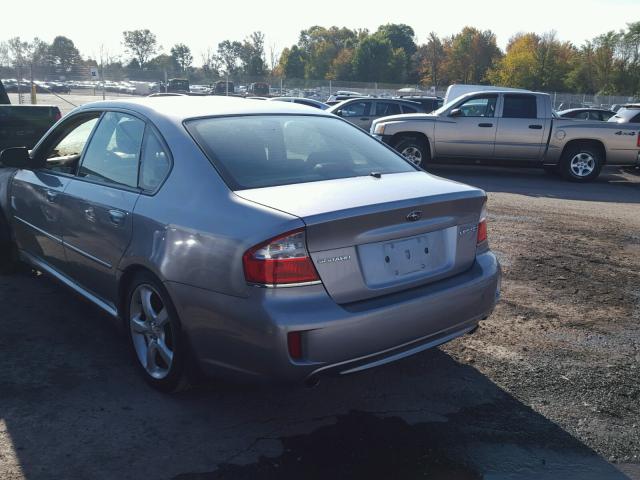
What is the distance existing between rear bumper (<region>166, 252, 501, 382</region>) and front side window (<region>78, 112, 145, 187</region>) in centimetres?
100

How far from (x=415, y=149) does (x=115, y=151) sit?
10.1 meters

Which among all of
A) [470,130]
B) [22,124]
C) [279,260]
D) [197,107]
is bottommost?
[470,130]

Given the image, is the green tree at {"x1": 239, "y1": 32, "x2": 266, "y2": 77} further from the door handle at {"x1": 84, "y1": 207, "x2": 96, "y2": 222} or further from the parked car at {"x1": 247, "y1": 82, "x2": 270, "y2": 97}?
the door handle at {"x1": 84, "y1": 207, "x2": 96, "y2": 222}

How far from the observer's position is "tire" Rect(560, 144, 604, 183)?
13016 mm

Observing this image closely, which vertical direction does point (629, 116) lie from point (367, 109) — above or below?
above

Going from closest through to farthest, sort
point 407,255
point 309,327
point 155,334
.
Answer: point 309,327 < point 407,255 < point 155,334

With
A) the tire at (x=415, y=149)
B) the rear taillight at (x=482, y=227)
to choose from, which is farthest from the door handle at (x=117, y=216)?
the tire at (x=415, y=149)

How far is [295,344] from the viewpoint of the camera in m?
2.77

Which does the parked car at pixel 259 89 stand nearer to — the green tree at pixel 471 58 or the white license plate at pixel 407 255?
the white license plate at pixel 407 255

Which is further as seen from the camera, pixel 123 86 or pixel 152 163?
pixel 123 86

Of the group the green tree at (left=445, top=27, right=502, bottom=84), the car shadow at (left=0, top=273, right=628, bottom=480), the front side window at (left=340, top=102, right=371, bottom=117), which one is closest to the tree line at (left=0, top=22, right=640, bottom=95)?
the green tree at (left=445, top=27, right=502, bottom=84)

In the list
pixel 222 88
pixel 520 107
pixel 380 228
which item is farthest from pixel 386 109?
pixel 222 88

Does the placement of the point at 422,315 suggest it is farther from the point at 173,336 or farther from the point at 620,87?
the point at 620,87

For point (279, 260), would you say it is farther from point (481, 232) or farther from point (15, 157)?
point (15, 157)
